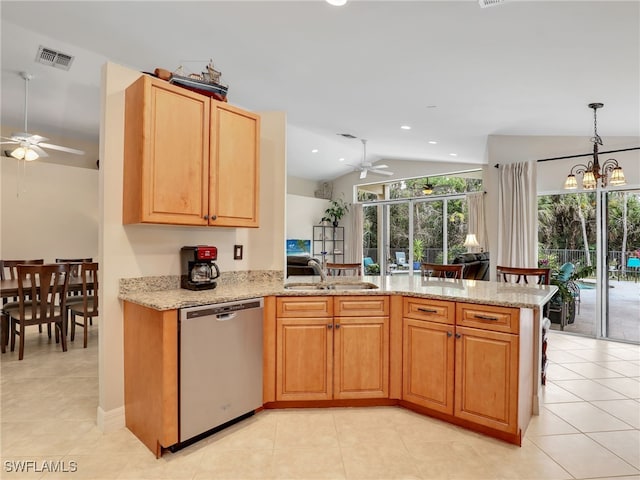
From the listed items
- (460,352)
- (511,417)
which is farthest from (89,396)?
(511,417)

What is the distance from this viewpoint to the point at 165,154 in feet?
7.70

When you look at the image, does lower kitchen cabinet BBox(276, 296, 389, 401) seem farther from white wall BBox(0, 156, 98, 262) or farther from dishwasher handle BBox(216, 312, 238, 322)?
white wall BBox(0, 156, 98, 262)

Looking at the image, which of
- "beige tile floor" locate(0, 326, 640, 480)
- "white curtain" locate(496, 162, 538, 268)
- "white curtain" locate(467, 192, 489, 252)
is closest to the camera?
"beige tile floor" locate(0, 326, 640, 480)

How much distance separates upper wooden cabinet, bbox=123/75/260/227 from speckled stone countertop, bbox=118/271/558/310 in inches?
18.9

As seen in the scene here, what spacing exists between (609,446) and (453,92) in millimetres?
3266

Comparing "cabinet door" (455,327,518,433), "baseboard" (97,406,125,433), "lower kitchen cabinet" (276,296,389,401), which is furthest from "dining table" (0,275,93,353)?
"cabinet door" (455,327,518,433)

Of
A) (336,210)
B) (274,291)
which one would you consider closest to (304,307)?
(274,291)

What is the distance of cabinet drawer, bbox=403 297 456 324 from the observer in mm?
2413

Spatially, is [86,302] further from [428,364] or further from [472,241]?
[472,241]

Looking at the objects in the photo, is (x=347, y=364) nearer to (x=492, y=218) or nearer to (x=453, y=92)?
(x=453, y=92)

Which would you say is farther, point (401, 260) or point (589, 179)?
point (401, 260)

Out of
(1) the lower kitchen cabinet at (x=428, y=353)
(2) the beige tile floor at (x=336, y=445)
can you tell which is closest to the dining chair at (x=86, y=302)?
(2) the beige tile floor at (x=336, y=445)

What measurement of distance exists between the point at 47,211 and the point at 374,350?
6199 mm

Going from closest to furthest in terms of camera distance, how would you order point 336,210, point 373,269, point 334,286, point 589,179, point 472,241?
1. point 334,286
2. point 589,179
3. point 472,241
4. point 373,269
5. point 336,210
